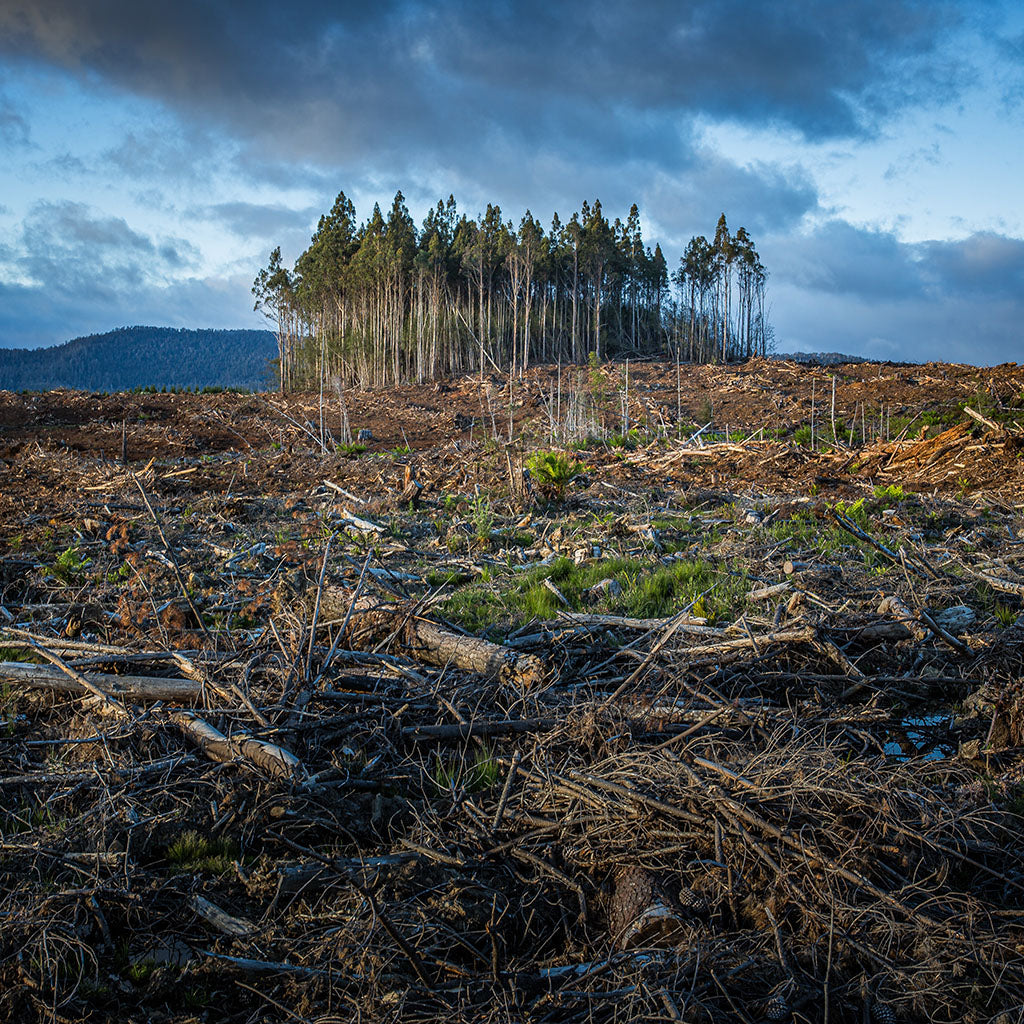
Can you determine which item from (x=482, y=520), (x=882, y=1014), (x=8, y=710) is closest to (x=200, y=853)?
(x=8, y=710)

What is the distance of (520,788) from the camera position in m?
2.67

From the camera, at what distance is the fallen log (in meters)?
3.40

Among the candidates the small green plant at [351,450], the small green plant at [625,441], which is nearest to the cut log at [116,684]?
the small green plant at [351,450]

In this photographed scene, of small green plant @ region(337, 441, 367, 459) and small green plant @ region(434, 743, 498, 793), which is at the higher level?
small green plant @ region(337, 441, 367, 459)

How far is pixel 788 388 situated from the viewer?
19828mm

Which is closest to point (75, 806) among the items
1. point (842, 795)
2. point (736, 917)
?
point (736, 917)

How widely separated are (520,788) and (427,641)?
1296mm

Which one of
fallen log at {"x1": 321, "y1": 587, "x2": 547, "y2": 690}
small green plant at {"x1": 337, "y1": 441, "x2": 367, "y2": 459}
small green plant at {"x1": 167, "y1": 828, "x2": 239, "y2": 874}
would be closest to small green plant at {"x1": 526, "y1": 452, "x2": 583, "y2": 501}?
fallen log at {"x1": 321, "y1": 587, "x2": 547, "y2": 690}

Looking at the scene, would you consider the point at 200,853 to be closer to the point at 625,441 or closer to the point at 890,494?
the point at 890,494

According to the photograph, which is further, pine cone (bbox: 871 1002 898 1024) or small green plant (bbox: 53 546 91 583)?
small green plant (bbox: 53 546 91 583)

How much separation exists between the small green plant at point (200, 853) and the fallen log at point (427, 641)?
1.22m

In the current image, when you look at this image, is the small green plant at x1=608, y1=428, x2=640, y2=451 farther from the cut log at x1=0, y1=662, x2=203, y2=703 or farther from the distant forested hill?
the distant forested hill

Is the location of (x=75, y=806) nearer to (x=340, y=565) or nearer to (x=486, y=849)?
(x=486, y=849)

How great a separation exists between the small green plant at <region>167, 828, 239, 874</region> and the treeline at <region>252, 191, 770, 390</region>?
35.8m
